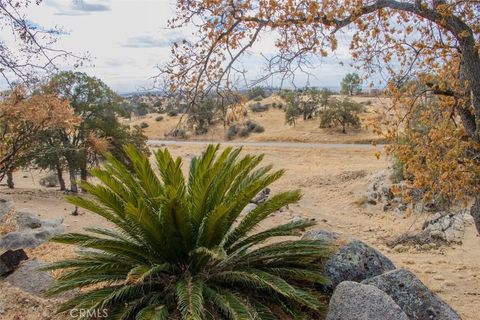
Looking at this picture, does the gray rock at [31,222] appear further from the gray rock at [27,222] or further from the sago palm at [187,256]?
the sago palm at [187,256]

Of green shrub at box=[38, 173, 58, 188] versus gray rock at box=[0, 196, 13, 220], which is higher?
gray rock at box=[0, 196, 13, 220]

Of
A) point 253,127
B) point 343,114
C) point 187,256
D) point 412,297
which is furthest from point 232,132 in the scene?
point 412,297

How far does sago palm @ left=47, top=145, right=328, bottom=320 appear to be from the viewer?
15.3 ft

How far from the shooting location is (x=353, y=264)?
225 inches

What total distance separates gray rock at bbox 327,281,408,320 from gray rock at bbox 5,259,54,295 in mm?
3818

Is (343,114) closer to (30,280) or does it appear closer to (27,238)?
(27,238)

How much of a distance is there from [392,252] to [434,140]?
5.68 metres

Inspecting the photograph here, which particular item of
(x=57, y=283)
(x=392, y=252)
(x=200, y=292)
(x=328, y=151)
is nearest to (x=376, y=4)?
(x=200, y=292)

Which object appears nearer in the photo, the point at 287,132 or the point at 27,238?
the point at 27,238

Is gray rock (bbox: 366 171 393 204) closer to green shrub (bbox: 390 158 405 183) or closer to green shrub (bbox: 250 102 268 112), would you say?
green shrub (bbox: 390 158 405 183)

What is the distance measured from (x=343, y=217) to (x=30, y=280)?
12.4 m

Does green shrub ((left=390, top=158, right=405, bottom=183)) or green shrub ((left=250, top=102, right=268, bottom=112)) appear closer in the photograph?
green shrub ((left=390, top=158, right=405, bottom=183))

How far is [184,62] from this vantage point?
206 inches

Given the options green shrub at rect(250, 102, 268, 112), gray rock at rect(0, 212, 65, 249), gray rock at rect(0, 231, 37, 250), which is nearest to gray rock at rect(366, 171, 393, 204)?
gray rock at rect(0, 212, 65, 249)
